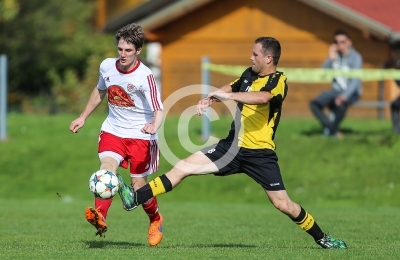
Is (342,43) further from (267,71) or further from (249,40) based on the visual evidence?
(267,71)

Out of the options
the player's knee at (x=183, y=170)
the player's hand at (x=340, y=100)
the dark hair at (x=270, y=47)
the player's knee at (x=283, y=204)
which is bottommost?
the player's knee at (x=283, y=204)

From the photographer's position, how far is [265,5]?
28.0m

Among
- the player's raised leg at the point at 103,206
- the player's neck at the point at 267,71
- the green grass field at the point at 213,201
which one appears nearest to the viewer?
the player's raised leg at the point at 103,206

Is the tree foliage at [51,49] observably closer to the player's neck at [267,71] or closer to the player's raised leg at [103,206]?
the player's raised leg at [103,206]

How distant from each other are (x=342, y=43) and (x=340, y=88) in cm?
102

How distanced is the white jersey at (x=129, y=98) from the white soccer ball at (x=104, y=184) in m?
0.98

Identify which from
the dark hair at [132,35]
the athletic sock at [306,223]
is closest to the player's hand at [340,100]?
the athletic sock at [306,223]

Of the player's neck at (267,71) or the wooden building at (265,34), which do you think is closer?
the player's neck at (267,71)

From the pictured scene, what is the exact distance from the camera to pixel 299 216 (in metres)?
9.95

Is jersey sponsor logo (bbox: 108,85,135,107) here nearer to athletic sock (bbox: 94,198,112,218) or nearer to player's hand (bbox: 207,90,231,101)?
athletic sock (bbox: 94,198,112,218)

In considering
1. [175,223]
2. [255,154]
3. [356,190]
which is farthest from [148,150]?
[356,190]

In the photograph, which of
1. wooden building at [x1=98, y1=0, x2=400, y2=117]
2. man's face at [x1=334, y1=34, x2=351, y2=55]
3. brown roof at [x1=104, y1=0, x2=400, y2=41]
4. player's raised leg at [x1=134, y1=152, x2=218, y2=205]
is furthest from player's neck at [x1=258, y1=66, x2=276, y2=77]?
wooden building at [x1=98, y1=0, x2=400, y2=117]

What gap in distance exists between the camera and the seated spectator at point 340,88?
64.4 feet

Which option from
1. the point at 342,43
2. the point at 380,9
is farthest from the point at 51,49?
the point at 342,43
